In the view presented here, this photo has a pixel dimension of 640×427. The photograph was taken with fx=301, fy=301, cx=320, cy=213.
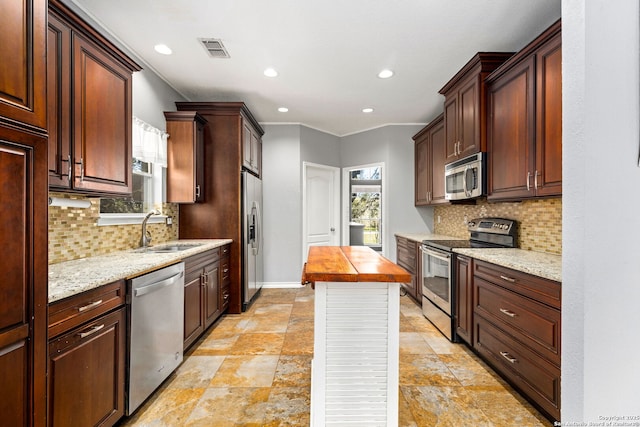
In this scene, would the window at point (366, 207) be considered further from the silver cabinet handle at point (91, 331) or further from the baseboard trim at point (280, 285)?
the silver cabinet handle at point (91, 331)

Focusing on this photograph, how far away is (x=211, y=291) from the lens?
3.16m

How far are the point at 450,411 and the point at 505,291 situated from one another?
887 mm

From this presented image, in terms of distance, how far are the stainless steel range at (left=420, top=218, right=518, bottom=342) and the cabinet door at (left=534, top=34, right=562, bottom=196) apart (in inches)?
33.8

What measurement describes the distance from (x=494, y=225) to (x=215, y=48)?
319 centimetres

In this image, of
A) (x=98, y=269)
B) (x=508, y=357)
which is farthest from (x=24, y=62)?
(x=508, y=357)

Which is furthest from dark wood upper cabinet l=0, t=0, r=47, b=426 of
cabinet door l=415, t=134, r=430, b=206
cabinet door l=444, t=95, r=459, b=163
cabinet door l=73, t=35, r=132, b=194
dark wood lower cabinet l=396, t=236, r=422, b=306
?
cabinet door l=415, t=134, r=430, b=206

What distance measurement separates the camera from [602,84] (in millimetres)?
960

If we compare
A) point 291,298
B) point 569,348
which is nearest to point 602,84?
point 569,348

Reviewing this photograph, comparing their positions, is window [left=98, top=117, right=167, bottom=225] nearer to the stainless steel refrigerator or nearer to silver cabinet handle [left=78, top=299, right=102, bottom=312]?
the stainless steel refrigerator

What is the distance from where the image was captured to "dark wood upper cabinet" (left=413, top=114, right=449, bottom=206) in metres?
3.98

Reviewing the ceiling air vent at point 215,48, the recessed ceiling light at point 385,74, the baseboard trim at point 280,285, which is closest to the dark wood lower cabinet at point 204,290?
the baseboard trim at point 280,285

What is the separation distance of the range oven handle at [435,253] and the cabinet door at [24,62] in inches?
120

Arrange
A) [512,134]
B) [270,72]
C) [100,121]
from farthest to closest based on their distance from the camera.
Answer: [270,72], [512,134], [100,121]

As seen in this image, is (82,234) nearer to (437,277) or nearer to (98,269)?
(98,269)
